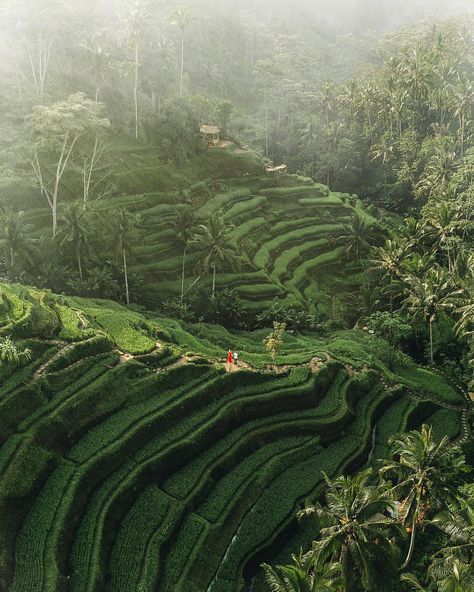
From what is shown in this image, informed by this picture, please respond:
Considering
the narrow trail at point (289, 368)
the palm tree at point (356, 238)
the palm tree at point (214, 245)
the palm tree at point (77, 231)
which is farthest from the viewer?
the palm tree at point (356, 238)

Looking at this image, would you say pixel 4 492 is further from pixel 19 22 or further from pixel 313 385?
pixel 19 22

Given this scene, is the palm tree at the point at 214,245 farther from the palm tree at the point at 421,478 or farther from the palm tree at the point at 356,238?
the palm tree at the point at 421,478

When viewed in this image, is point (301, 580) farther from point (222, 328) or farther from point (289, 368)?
point (222, 328)

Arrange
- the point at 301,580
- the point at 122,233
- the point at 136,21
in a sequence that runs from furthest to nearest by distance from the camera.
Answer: the point at 136,21 → the point at 122,233 → the point at 301,580

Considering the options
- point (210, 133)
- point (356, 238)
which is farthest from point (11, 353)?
point (210, 133)

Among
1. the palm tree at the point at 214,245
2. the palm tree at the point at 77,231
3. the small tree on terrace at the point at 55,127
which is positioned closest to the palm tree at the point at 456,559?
the palm tree at the point at 214,245

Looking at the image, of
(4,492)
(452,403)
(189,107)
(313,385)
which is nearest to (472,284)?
(452,403)

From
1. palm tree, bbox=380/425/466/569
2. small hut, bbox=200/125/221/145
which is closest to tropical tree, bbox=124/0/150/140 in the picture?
small hut, bbox=200/125/221/145
